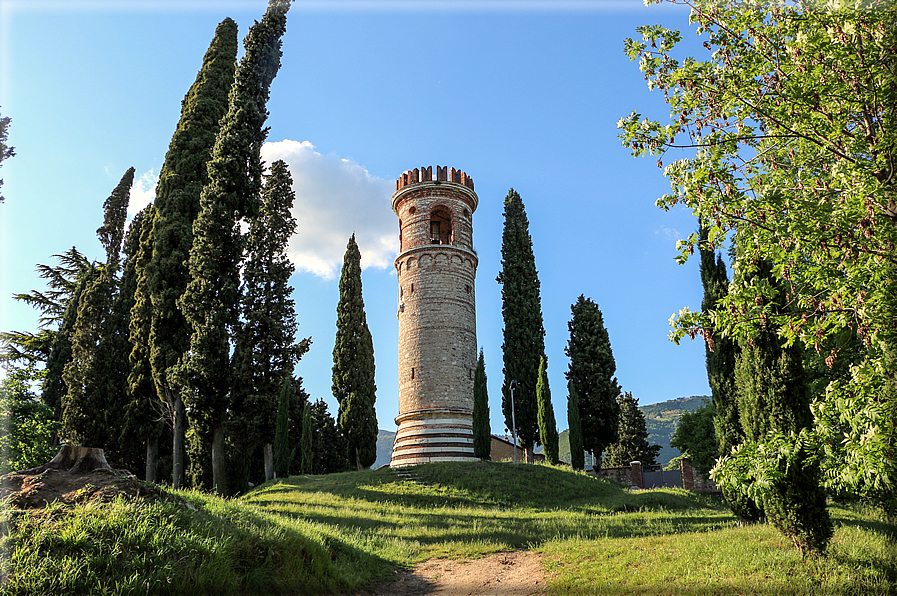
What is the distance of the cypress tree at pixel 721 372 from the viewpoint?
56.3 feet

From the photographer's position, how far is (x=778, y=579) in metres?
7.39

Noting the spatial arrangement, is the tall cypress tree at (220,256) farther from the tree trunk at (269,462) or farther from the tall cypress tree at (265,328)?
the tree trunk at (269,462)

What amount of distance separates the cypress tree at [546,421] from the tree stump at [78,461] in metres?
21.5

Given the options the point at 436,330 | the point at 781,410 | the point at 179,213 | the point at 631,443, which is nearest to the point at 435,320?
the point at 436,330

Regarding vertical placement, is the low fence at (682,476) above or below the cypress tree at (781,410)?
below

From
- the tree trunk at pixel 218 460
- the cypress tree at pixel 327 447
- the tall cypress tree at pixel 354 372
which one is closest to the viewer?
the tree trunk at pixel 218 460

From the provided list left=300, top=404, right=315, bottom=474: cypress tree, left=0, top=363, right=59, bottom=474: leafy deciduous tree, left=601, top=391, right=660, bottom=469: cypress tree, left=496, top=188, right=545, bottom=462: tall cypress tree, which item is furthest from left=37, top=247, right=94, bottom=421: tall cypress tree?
left=601, top=391, right=660, bottom=469: cypress tree

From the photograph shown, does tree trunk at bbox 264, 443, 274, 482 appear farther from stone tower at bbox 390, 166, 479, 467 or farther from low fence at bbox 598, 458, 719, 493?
low fence at bbox 598, 458, 719, 493

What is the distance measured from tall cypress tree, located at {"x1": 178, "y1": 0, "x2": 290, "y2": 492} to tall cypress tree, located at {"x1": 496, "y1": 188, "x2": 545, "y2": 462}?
54.8 feet

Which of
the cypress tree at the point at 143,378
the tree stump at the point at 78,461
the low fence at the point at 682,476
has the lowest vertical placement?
the low fence at the point at 682,476

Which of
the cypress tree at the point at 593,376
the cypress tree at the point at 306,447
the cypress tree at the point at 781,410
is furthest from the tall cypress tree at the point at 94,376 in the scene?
the cypress tree at the point at 781,410

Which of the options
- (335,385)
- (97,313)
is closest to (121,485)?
(97,313)

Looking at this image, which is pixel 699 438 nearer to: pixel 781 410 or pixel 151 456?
pixel 781 410

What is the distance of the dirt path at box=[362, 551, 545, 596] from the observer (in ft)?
27.8
